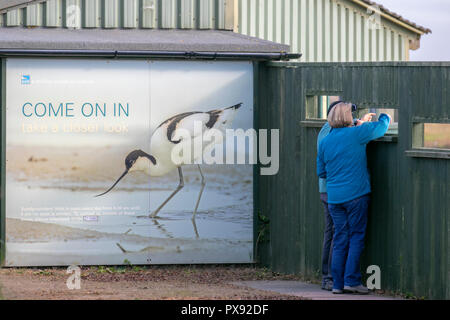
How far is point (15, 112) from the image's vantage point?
11.1 m

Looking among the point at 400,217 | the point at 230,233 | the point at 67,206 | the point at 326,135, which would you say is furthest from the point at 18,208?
the point at 400,217

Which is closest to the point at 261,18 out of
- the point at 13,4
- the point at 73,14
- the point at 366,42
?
the point at 366,42

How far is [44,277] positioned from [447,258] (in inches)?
186

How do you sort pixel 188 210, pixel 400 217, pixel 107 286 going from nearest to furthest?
pixel 400 217 → pixel 107 286 → pixel 188 210

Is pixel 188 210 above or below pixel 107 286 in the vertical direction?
above

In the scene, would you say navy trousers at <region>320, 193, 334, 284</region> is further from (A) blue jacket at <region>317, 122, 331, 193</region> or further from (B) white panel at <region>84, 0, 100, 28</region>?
(B) white panel at <region>84, 0, 100, 28</region>

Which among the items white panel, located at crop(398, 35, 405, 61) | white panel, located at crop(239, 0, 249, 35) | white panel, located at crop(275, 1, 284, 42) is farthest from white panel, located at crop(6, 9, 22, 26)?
white panel, located at crop(398, 35, 405, 61)

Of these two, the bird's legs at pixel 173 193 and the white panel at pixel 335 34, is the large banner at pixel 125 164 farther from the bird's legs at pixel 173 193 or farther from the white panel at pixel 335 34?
the white panel at pixel 335 34

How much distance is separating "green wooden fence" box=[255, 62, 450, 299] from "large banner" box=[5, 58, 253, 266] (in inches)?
14.3

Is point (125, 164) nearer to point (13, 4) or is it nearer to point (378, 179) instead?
point (13, 4)

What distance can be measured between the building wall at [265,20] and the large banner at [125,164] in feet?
4.94

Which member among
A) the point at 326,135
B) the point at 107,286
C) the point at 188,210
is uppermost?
the point at 326,135

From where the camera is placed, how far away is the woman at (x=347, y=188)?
939 centimetres

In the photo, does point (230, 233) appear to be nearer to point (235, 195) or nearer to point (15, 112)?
point (235, 195)
